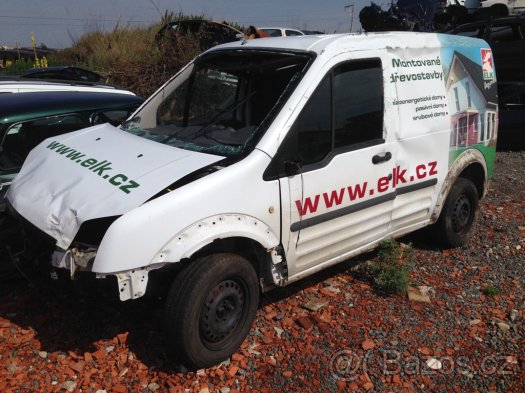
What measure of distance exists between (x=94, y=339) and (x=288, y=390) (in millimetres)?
1323

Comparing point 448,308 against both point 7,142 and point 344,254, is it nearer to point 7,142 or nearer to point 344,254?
point 344,254

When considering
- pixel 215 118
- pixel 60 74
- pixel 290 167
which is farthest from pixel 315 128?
pixel 60 74

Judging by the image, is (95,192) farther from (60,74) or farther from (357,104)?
(60,74)

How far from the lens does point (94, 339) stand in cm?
324

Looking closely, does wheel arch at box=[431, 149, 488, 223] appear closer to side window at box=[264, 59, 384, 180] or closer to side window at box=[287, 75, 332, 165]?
side window at box=[264, 59, 384, 180]

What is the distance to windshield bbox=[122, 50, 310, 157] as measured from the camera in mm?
3441

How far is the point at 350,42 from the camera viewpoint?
11.7 feet

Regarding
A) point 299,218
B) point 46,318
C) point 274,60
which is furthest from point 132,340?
point 274,60

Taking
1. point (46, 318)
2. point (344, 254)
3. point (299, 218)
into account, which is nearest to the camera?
point (299, 218)

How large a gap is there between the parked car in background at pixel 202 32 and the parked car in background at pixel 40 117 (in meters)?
7.59

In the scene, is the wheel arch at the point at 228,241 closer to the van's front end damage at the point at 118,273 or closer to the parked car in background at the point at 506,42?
the van's front end damage at the point at 118,273

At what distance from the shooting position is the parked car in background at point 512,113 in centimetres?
846

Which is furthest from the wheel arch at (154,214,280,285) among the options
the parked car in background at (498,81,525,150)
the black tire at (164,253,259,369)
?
the parked car in background at (498,81,525,150)

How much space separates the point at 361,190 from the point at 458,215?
1625 millimetres
